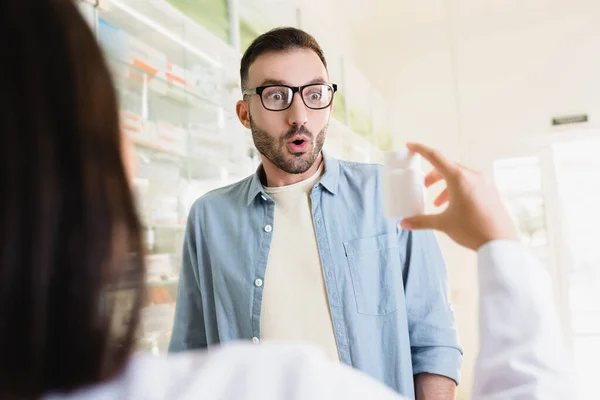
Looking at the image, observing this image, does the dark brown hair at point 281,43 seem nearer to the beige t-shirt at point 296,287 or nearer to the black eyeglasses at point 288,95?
the black eyeglasses at point 288,95

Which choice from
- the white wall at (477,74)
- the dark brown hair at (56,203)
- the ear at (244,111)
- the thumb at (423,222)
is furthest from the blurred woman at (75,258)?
the white wall at (477,74)

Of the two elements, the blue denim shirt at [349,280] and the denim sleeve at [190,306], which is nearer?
the blue denim shirt at [349,280]

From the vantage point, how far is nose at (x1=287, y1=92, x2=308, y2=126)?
1.20m

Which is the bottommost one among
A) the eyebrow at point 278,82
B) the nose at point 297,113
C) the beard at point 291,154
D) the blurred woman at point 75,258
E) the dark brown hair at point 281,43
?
the blurred woman at point 75,258

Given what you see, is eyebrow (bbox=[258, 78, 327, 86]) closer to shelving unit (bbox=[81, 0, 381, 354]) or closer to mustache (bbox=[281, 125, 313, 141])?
mustache (bbox=[281, 125, 313, 141])

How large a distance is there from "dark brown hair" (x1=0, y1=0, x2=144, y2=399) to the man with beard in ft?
2.70

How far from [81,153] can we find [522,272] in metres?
0.38

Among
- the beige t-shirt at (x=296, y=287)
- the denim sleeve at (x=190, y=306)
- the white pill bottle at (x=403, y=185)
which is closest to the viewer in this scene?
the white pill bottle at (x=403, y=185)

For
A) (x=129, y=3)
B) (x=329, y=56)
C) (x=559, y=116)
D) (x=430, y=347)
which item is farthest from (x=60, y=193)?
(x=559, y=116)

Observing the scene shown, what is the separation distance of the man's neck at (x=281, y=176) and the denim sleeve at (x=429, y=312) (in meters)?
0.30

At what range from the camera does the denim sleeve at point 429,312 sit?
1113 millimetres

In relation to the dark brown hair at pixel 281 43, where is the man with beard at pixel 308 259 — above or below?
below

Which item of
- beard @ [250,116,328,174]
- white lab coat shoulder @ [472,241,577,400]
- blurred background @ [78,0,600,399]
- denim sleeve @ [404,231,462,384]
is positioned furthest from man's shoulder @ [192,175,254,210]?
blurred background @ [78,0,600,399]

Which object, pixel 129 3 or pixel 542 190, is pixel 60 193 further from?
pixel 542 190
